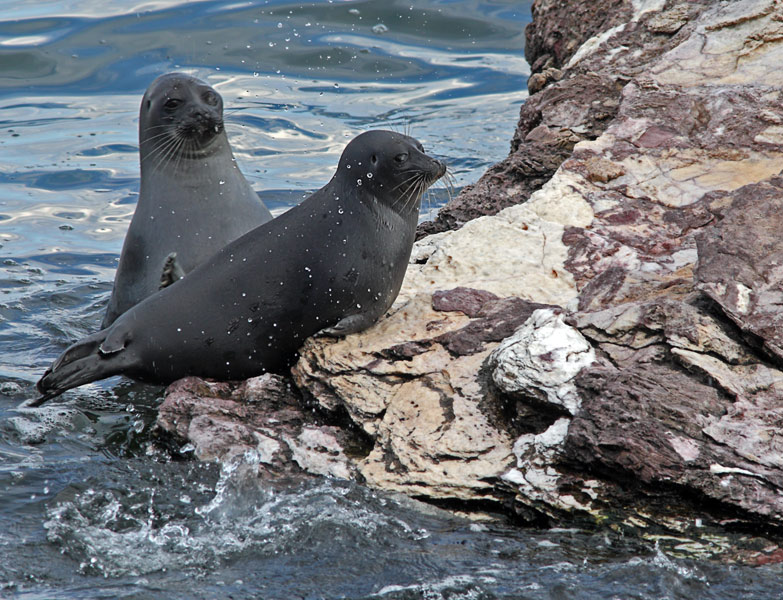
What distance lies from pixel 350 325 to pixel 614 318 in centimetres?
129

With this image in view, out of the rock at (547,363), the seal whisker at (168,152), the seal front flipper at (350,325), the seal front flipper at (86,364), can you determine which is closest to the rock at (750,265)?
the rock at (547,363)

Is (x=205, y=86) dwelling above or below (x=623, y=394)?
above

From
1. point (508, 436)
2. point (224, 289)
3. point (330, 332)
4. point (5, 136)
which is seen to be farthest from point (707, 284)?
point (5, 136)

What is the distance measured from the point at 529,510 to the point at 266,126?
8045 mm

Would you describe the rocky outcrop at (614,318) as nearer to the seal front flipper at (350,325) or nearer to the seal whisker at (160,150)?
the seal front flipper at (350,325)

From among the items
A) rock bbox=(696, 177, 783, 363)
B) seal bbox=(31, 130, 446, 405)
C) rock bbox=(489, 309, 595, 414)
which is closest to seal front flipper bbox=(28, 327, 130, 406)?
seal bbox=(31, 130, 446, 405)

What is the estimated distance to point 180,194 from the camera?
6328mm

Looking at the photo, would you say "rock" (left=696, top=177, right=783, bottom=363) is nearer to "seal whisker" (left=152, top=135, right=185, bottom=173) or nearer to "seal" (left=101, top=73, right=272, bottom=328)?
"seal" (left=101, top=73, right=272, bottom=328)

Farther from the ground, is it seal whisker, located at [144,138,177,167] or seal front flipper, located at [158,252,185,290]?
seal whisker, located at [144,138,177,167]

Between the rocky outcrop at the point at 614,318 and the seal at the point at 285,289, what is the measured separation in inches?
7.0

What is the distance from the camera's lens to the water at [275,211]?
11.2ft

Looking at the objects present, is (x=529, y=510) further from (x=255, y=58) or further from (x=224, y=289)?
(x=255, y=58)

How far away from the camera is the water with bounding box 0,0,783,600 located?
3.42 m

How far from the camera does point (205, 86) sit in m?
6.39
